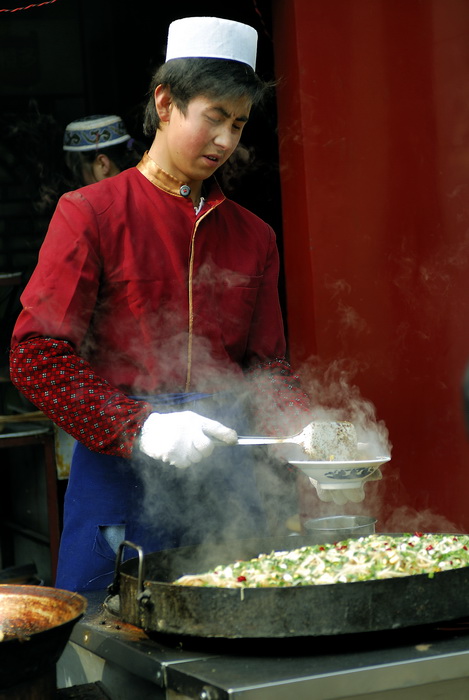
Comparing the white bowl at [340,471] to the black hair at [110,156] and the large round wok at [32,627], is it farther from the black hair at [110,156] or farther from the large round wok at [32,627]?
the black hair at [110,156]

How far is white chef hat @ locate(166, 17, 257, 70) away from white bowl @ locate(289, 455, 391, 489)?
4.11 ft

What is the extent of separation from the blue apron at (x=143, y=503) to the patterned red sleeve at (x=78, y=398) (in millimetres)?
106

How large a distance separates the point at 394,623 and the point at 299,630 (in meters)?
0.21

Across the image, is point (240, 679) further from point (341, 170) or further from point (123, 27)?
point (123, 27)

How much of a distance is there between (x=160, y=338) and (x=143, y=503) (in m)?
0.49

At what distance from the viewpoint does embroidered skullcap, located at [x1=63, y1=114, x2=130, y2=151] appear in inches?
209

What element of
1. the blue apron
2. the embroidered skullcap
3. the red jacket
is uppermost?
the embroidered skullcap

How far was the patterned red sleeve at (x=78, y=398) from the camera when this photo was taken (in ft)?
8.44

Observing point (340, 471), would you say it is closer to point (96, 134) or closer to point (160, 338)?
point (160, 338)

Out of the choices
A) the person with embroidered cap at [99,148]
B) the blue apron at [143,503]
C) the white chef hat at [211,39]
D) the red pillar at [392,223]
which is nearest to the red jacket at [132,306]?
the blue apron at [143,503]

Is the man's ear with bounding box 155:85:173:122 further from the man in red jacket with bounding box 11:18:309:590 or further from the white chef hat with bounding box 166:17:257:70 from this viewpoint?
the white chef hat with bounding box 166:17:257:70

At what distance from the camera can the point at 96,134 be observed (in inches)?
209

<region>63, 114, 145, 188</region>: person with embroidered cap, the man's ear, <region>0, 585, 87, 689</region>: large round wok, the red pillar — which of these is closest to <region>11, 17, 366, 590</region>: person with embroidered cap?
the man's ear

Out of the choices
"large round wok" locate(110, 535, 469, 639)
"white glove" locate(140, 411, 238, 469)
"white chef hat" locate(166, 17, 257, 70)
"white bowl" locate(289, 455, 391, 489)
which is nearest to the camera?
"large round wok" locate(110, 535, 469, 639)
